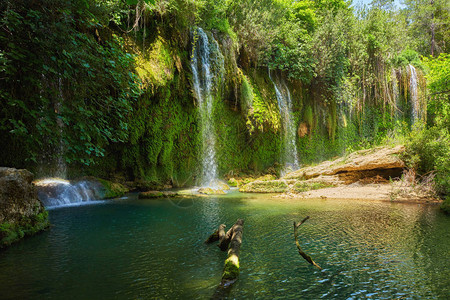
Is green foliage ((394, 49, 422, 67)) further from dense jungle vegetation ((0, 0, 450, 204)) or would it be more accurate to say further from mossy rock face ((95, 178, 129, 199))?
mossy rock face ((95, 178, 129, 199))

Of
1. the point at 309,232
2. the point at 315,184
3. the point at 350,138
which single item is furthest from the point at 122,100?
the point at 350,138

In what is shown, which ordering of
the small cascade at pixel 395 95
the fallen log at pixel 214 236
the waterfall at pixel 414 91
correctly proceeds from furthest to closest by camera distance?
the waterfall at pixel 414 91 → the small cascade at pixel 395 95 → the fallen log at pixel 214 236

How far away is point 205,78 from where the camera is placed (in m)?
15.3

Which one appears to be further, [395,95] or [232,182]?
[395,95]

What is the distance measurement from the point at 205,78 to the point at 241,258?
1235 centimetres

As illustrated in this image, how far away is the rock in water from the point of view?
5254 millimetres

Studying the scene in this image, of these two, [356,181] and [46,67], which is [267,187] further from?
[46,67]

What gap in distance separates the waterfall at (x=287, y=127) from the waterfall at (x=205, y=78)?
6047 millimetres

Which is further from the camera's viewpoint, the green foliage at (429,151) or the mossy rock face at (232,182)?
the mossy rock face at (232,182)

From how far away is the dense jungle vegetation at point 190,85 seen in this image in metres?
5.16

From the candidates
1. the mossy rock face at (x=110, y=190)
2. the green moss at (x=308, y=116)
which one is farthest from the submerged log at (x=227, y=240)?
the green moss at (x=308, y=116)

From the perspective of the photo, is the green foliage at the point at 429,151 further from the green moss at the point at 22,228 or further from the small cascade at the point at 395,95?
the small cascade at the point at 395,95

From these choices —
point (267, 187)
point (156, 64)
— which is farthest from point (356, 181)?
point (156, 64)

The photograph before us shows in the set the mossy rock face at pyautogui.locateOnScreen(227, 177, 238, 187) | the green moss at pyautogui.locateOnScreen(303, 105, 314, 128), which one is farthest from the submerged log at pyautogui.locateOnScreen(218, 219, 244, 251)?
the green moss at pyautogui.locateOnScreen(303, 105, 314, 128)
